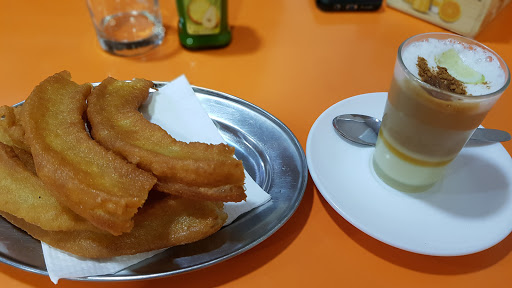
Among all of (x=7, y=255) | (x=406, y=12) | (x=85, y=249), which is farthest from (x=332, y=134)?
(x=406, y=12)

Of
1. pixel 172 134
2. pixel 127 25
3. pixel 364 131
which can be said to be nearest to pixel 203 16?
pixel 127 25

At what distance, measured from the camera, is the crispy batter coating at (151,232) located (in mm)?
696

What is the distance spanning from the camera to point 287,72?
1325mm

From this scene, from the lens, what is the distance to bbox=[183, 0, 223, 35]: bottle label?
125 centimetres

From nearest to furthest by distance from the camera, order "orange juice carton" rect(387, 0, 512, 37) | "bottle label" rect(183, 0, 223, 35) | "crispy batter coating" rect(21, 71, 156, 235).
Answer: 1. "crispy batter coating" rect(21, 71, 156, 235)
2. "bottle label" rect(183, 0, 223, 35)
3. "orange juice carton" rect(387, 0, 512, 37)

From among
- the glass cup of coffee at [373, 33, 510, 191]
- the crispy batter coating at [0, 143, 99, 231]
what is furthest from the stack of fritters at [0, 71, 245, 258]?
the glass cup of coffee at [373, 33, 510, 191]

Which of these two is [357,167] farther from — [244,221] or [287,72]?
[287,72]

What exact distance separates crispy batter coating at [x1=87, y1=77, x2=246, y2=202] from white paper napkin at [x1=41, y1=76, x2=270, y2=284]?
0.11 meters

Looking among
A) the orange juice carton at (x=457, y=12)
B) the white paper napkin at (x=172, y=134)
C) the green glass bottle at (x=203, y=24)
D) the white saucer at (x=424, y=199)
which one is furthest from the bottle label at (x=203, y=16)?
the orange juice carton at (x=457, y=12)

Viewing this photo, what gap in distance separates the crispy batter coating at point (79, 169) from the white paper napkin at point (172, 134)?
0.09m

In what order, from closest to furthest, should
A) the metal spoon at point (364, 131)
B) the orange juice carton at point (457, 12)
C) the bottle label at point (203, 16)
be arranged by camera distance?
1. the metal spoon at point (364, 131)
2. the bottle label at point (203, 16)
3. the orange juice carton at point (457, 12)

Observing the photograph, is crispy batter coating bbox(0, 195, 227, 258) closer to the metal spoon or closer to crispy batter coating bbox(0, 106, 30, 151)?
crispy batter coating bbox(0, 106, 30, 151)

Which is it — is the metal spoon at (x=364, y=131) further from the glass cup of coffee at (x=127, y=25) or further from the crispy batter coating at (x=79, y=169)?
the glass cup of coffee at (x=127, y=25)

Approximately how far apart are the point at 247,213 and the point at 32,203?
15.0 inches
